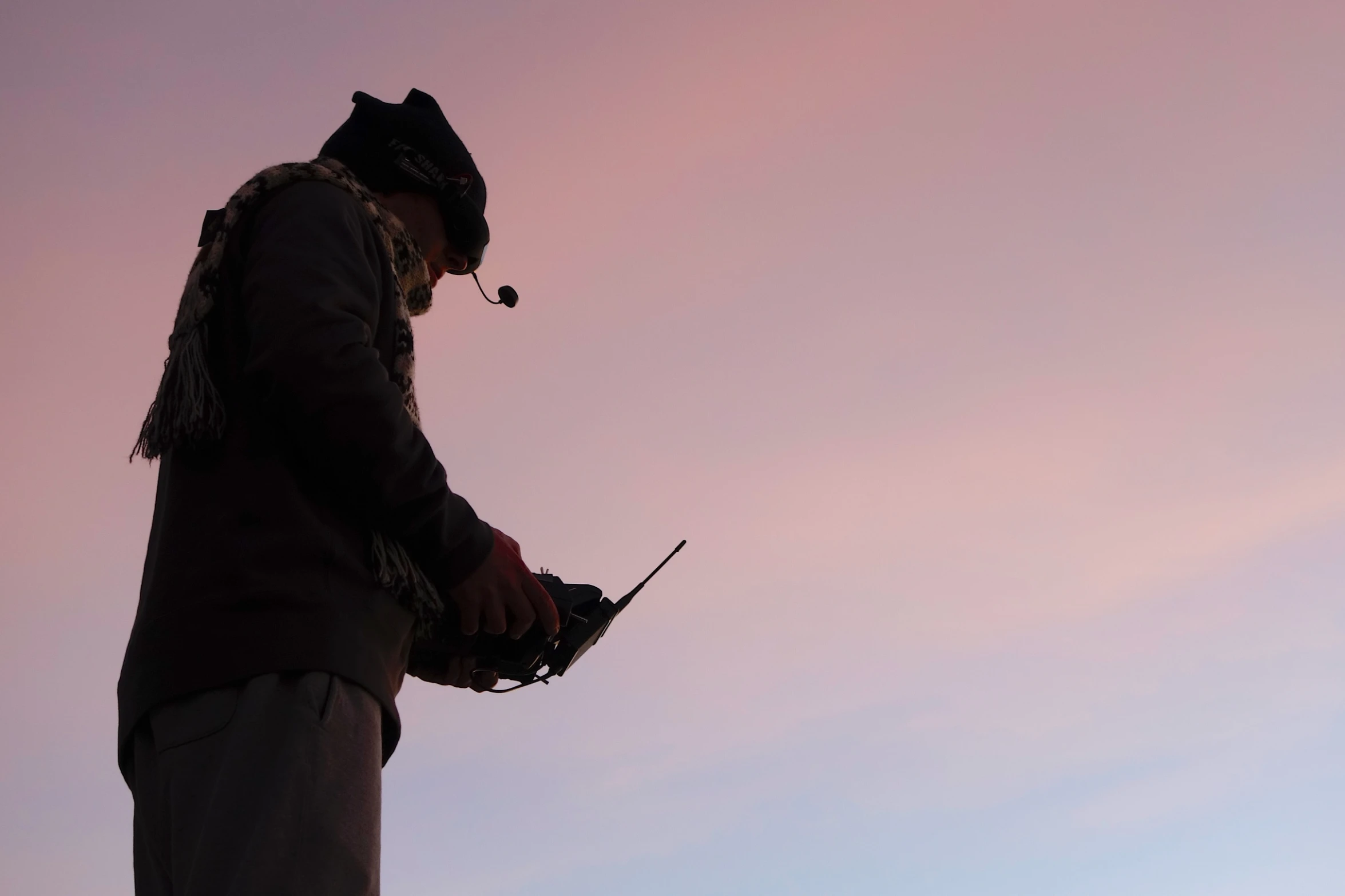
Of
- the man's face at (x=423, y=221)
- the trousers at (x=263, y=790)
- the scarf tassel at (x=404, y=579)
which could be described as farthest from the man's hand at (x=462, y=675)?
the man's face at (x=423, y=221)

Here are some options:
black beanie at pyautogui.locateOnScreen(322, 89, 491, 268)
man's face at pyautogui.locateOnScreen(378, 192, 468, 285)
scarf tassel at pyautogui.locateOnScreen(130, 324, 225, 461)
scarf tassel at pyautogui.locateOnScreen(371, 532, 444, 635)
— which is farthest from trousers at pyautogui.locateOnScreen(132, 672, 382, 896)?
black beanie at pyautogui.locateOnScreen(322, 89, 491, 268)

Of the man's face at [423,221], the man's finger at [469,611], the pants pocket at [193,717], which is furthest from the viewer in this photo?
the man's face at [423,221]

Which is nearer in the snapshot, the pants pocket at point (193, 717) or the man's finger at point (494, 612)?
the pants pocket at point (193, 717)

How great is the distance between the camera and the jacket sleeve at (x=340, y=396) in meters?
2.35

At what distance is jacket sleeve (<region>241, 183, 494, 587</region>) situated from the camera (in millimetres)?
2350

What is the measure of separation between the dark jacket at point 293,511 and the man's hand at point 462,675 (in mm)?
307

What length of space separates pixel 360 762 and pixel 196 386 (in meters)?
0.78

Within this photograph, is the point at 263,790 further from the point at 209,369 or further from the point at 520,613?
the point at 209,369

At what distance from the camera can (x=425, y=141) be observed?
11.0 ft

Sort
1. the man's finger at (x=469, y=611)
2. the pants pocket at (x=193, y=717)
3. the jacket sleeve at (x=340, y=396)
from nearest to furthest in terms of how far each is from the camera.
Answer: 1. the pants pocket at (x=193, y=717)
2. the jacket sleeve at (x=340, y=396)
3. the man's finger at (x=469, y=611)

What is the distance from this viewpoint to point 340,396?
2.34m

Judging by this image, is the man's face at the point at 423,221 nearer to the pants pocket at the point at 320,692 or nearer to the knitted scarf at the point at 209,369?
the knitted scarf at the point at 209,369

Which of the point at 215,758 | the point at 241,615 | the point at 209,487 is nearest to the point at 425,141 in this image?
the point at 209,487

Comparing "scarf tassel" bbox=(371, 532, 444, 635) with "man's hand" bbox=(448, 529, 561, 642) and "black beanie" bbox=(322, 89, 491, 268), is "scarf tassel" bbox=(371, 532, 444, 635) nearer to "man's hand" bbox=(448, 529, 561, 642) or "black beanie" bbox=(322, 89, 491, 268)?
"man's hand" bbox=(448, 529, 561, 642)
